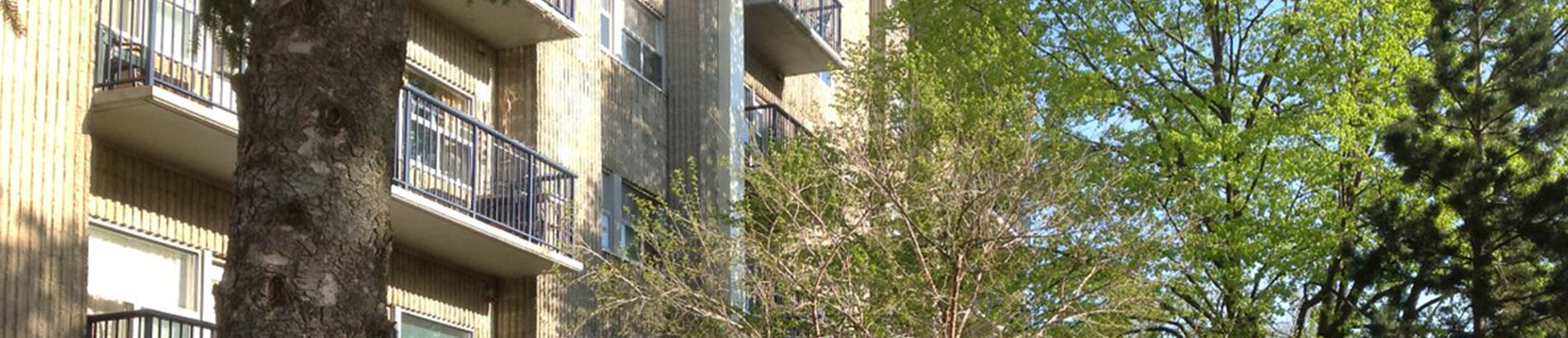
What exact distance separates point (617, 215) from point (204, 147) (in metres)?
10.0

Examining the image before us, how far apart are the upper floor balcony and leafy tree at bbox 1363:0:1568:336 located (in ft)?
32.0

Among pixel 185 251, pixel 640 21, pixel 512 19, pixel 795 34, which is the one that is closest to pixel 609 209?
pixel 640 21

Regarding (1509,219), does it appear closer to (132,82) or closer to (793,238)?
(793,238)

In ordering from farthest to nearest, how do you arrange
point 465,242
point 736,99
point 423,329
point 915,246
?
point 736,99 → point 423,329 → point 465,242 → point 915,246

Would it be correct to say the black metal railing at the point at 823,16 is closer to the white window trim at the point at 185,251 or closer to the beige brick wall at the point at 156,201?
the beige brick wall at the point at 156,201

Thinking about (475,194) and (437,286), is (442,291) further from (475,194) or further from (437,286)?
(475,194)

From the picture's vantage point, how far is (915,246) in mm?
21781

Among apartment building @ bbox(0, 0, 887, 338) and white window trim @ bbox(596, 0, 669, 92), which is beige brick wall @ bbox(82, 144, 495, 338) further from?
white window trim @ bbox(596, 0, 669, 92)

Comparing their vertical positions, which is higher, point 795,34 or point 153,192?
point 795,34

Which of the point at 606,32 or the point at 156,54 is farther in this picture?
the point at 606,32

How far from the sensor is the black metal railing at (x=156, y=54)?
699 inches

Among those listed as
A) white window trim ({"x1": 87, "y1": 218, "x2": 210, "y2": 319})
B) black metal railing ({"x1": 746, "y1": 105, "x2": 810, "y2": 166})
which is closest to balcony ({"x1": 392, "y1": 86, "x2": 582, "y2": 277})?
white window trim ({"x1": 87, "y1": 218, "x2": 210, "y2": 319})

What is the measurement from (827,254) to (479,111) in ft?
14.8

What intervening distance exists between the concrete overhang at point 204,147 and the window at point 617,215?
427 cm
